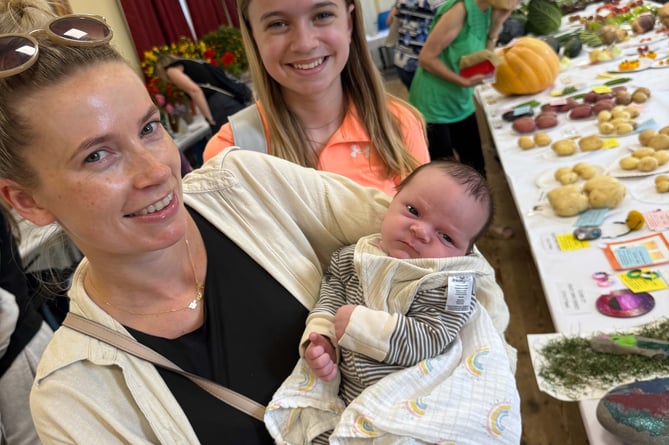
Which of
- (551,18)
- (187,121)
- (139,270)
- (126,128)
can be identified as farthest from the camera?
(187,121)

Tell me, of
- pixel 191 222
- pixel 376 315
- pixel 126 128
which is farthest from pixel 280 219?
pixel 126 128

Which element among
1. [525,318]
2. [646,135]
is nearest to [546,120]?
[646,135]

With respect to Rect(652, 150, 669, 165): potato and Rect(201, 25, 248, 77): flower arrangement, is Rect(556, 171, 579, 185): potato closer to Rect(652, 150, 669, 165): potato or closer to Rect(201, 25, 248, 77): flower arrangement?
Rect(652, 150, 669, 165): potato

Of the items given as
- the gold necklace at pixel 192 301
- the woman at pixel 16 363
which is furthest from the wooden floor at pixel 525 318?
the woman at pixel 16 363

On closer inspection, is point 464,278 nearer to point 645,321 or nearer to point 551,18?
point 645,321

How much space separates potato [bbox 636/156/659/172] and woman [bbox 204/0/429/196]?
101 centimetres

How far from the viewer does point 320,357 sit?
1.06m

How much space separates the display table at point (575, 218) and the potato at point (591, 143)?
0.10 ft

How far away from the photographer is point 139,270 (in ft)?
3.51

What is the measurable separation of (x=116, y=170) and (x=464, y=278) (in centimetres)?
78

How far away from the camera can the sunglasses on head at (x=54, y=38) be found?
2.77ft

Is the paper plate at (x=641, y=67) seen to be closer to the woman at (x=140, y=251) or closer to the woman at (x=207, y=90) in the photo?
the woman at (x=207, y=90)

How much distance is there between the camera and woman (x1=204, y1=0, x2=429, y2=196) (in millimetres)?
1575

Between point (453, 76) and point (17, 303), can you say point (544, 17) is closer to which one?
point (453, 76)
